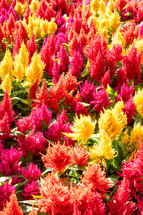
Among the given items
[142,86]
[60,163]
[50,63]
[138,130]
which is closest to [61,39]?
[50,63]

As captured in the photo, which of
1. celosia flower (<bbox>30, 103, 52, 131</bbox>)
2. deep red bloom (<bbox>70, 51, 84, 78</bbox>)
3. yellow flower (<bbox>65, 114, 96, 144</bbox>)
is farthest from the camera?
deep red bloom (<bbox>70, 51, 84, 78</bbox>)

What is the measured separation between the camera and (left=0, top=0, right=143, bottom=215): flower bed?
1.40m

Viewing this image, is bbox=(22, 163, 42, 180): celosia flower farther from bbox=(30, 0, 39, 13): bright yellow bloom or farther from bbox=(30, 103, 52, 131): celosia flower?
bbox=(30, 0, 39, 13): bright yellow bloom

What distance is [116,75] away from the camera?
10.1 ft

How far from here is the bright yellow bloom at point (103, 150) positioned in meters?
1.66

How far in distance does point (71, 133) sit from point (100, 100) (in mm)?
539

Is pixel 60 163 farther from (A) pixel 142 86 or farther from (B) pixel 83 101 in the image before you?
(A) pixel 142 86

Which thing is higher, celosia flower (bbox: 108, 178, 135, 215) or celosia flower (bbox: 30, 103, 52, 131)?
celosia flower (bbox: 30, 103, 52, 131)

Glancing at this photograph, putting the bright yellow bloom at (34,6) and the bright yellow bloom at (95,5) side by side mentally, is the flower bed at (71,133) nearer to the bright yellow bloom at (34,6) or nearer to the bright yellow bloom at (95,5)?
the bright yellow bloom at (95,5)

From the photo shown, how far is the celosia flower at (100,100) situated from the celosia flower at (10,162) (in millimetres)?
971

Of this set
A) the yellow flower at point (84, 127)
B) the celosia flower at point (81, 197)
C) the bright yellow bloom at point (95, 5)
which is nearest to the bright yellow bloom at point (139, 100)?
the yellow flower at point (84, 127)

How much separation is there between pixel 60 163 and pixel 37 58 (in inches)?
50.4

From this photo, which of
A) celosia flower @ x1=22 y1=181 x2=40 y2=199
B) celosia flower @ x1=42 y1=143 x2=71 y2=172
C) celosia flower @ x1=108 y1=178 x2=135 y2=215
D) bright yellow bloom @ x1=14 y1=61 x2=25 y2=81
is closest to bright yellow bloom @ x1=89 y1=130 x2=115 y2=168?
celosia flower @ x1=42 y1=143 x2=71 y2=172

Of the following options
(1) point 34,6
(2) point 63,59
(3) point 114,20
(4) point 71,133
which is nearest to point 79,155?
(4) point 71,133
